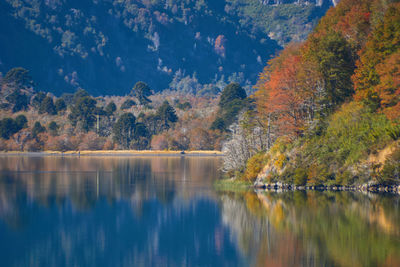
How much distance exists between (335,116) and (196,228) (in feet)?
71.5

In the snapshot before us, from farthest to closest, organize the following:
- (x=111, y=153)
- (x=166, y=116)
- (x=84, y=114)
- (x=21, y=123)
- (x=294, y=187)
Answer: (x=84, y=114) → (x=166, y=116) → (x=21, y=123) → (x=111, y=153) → (x=294, y=187)

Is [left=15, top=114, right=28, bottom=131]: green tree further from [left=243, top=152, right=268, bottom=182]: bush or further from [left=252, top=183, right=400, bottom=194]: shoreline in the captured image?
[left=252, top=183, right=400, bottom=194]: shoreline

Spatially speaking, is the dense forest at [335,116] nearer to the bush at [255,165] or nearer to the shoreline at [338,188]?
the bush at [255,165]

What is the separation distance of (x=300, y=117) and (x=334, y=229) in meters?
23.4

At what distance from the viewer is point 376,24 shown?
56250mm

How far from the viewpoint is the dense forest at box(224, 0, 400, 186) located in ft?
156

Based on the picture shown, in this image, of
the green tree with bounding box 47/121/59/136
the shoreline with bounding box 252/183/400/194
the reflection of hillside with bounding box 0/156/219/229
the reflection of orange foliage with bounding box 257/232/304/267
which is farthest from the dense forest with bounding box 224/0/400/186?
the green tree with bounding box 47/121/59/136

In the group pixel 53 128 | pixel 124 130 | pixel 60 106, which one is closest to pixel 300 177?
pixel 124 130

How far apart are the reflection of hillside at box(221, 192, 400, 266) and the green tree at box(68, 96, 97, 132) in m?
128

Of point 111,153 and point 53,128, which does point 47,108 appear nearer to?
point 53,128

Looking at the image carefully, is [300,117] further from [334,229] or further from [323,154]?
[334,229]

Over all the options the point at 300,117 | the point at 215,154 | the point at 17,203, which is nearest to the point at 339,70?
the point at 300,117

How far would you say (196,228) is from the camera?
35.6m

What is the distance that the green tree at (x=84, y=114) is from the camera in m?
171
